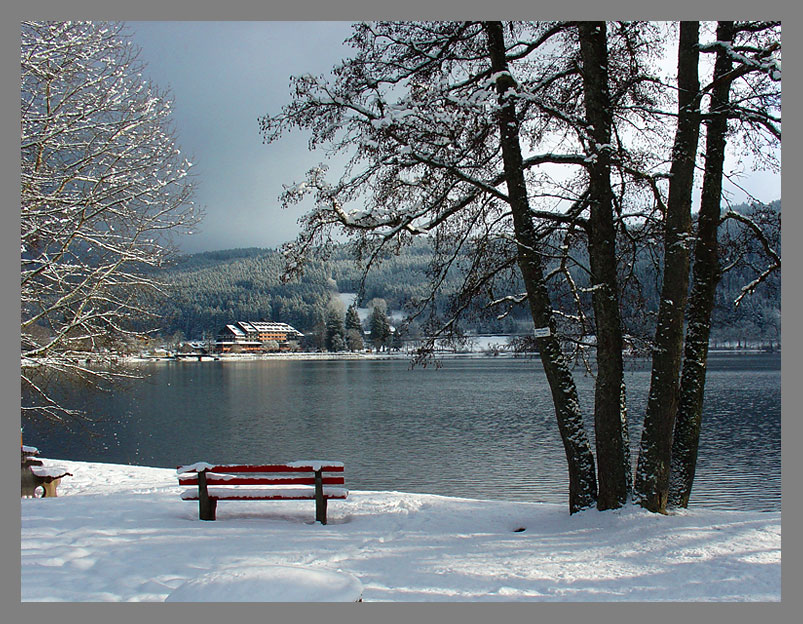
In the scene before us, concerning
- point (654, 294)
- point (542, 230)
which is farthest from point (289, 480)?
point (654, 294)

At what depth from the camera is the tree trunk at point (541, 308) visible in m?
7.79

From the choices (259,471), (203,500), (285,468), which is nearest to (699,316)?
(285,468)

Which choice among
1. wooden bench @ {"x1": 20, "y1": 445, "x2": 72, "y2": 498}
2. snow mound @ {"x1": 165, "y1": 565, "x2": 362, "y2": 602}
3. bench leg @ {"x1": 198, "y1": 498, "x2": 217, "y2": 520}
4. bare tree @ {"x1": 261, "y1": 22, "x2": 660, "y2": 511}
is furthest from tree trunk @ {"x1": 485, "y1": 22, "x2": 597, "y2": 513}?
wooden bench @ {"x1": 20, "y1": 445, "x2": 72, "y2": 498}

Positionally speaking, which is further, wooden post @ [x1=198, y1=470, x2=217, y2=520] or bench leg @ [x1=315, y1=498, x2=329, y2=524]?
bench leg @ [x1=315, y1=498, x2=329, y2=524]

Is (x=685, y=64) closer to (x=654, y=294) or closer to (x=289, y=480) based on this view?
(x=654, y=294)

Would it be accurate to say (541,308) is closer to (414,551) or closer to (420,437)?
(414,551)

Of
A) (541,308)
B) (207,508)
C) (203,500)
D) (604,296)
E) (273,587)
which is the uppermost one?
(604,296)

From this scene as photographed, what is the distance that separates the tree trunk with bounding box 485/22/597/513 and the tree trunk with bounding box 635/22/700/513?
74cm

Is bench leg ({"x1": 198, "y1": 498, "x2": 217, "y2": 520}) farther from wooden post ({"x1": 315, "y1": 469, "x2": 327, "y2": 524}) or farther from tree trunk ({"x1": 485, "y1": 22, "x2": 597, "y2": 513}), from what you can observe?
tree trunk ({"x1": 485, "y1": 22, "x2": 597, "y2": 513})

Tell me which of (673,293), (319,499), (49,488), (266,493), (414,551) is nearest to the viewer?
(414,551)

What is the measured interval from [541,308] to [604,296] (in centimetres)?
82

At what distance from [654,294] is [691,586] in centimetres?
480

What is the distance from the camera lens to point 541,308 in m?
7.92

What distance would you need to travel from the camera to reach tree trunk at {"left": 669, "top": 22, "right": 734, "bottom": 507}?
7.80 meters
